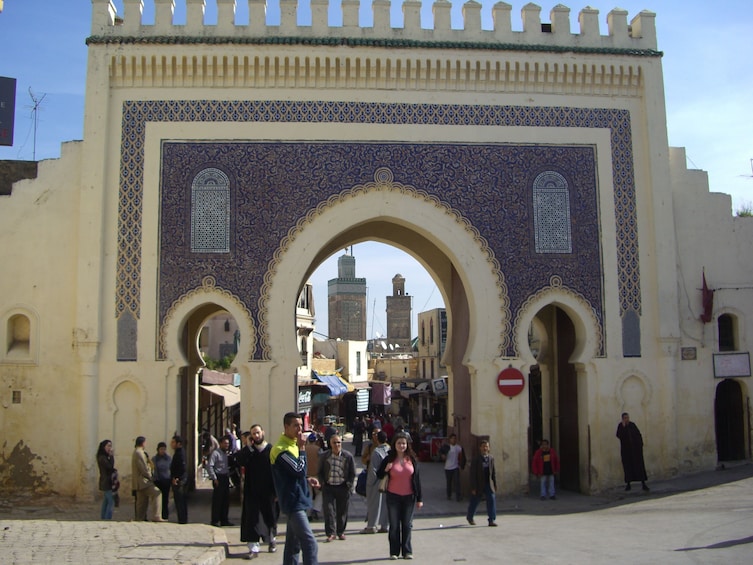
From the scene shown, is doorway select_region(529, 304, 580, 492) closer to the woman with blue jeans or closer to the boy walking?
the boy walking

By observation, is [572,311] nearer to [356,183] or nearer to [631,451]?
[631,451]

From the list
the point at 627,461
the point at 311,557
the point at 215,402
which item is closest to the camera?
the point at 311,557

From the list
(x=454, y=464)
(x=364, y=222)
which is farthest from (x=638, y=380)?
(x=364, y=222)

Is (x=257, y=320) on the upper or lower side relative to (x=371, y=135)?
lower

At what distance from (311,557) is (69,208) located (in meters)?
7.80

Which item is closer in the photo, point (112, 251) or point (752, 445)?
point (112, 251)

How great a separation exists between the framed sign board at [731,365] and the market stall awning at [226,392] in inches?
362

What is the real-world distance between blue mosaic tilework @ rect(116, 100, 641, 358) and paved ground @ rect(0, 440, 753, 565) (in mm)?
2495

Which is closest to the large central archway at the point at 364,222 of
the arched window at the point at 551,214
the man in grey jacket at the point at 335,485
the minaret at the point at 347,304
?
the arched window at the point at 551,214

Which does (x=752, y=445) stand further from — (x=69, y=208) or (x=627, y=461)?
(x=69, y=208)

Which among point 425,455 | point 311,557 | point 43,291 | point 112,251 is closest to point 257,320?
point 112,251

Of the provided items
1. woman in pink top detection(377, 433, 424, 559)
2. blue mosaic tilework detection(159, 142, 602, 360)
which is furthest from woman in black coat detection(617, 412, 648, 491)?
woman in pink top detection(377, 433, 424, 559)

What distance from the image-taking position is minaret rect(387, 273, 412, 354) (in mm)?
53594

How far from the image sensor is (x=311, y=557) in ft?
18.8
